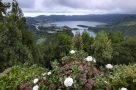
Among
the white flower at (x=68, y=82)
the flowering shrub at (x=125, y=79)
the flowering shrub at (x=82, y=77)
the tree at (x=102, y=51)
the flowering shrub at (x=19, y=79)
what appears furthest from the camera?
the tree at (x=102, y=51)

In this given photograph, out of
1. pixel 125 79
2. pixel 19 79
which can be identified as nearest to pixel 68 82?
pixel 125 79

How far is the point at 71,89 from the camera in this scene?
22.9 ft

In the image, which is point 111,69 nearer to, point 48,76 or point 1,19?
point 48,76

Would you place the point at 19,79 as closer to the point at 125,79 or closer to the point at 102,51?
the point at 125,79

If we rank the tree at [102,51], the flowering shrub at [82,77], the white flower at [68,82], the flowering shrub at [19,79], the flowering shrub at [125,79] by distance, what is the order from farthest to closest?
1. the tree at [102,51]
2. the flowering shrub at [19,79]
3. the flowering shrub at [125,79]
4. the flowering shrub at [82,77]
5. the white flower at [68,82]

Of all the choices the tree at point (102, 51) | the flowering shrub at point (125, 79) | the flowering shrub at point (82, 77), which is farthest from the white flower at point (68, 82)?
the tree at point (102, 51)

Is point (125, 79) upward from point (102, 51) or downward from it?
upward

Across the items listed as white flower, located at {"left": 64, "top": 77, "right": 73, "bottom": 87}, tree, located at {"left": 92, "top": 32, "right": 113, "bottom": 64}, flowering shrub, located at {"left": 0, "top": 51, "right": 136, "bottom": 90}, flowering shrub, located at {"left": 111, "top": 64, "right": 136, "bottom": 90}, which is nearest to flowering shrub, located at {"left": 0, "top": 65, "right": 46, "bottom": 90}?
flowering shrub, located at {"left": 0, "top": 51, "right": 136, "bottom": 90}

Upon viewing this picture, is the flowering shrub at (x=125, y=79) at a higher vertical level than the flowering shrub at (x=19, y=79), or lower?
higher

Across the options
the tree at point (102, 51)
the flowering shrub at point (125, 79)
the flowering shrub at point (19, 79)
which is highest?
the flowering shrub at point (125, 79)

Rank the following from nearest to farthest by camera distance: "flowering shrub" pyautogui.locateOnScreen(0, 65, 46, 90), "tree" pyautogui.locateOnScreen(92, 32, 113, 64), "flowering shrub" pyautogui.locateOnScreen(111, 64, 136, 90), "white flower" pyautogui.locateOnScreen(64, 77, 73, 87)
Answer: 1. "white flower" pyautogui.locateOnScreen(64, 77, 73, 87)
2. "flowering shrub" pyautogui.locateOnScreen(111, 64, 136, 90)
3. "flowering shrub" pyautogui.locateOnScreen(0, 65, 46, 90)
4. "tree" pyautogui.locateOnScreen(92, 32, 113, 64)

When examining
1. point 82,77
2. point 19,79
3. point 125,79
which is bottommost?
point 19,79

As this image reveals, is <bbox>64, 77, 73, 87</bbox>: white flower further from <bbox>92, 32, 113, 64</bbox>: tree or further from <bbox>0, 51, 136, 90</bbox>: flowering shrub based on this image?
<bbox>92, 32, 113, 64</bbox>: tree

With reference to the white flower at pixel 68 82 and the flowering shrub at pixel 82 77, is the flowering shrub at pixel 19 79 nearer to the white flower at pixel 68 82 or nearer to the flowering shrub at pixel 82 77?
the flowering shrub at pixel 82 77
